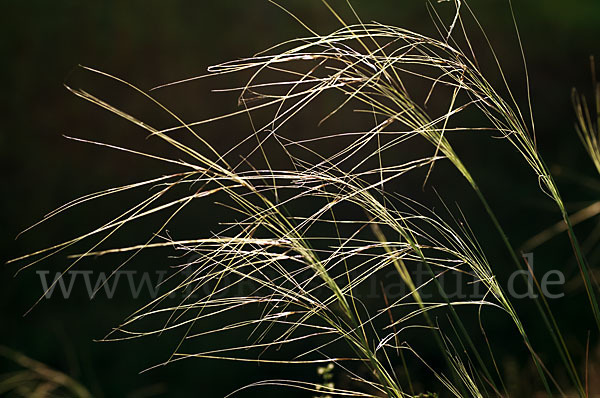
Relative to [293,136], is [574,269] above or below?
below

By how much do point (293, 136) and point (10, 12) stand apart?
1120 mm

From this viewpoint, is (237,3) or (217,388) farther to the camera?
(237,3)

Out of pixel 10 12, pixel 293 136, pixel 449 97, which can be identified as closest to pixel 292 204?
pixel 293 136

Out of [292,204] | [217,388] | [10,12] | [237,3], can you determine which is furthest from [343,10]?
[217,388]

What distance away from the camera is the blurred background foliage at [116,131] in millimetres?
2455

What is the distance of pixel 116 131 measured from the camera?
268 centimetres

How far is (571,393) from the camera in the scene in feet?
6.86

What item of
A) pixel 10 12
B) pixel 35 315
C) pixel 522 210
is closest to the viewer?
pixel 35 315

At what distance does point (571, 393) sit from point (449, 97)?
1297 millimetres

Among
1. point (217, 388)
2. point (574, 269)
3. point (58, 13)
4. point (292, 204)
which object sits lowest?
point (217, 388)

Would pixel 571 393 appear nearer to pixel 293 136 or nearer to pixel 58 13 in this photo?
pixel 293 136

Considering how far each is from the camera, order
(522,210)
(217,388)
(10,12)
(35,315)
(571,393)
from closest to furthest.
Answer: (571,393) < (217,388) < (35,315) < (10,12) < (522,210)

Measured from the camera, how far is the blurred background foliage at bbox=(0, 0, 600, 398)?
246cm

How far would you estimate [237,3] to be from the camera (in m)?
2.81
